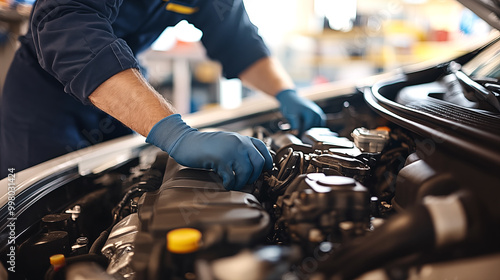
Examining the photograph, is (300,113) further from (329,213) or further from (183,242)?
(183,242)

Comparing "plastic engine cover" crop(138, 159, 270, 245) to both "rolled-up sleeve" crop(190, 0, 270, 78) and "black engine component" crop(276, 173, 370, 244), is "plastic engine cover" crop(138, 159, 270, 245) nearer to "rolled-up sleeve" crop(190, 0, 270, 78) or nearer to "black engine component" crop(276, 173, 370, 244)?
"black engine component" crop(276, 173, 370, 244)

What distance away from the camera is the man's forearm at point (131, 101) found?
86 centimetres

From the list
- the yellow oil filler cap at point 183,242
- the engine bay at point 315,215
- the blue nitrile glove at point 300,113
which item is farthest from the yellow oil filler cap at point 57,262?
the blue nitrile glove at point 300,113

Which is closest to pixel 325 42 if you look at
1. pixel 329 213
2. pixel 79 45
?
pixel 79 45

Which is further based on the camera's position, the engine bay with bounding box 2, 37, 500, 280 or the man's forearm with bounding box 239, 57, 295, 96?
the man's forearm with bounding box 239, 57, 295, 96

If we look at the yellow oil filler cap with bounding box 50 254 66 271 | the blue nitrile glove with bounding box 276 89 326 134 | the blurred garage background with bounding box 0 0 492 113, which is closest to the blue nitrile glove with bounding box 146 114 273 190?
the yellow oil filler cap with bounding box 50 254 66 271

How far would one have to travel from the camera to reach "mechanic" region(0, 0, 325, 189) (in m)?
0.83

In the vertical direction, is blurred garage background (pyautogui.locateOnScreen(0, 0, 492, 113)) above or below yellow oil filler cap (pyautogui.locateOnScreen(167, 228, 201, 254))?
below

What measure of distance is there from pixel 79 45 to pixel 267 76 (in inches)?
35.2

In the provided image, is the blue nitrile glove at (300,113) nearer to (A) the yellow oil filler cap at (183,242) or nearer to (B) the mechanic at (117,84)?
(B) the mechanic at (117,84)

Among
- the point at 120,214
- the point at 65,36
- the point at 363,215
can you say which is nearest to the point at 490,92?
the point at 363,215

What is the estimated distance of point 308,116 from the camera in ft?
4.63

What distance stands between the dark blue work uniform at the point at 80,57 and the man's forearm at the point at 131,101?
0.02 m

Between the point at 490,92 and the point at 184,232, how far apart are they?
0.75 metres
